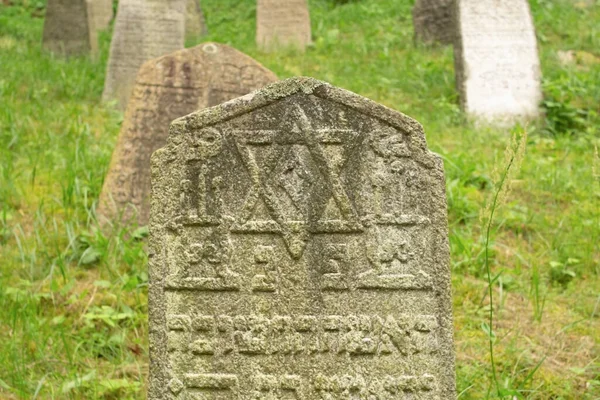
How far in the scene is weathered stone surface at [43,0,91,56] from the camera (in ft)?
32.2

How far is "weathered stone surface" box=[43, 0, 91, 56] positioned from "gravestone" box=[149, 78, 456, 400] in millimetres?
7338

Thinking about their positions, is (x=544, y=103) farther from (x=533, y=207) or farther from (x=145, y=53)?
(x=145, y=53)

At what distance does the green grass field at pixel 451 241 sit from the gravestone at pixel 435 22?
127 cm

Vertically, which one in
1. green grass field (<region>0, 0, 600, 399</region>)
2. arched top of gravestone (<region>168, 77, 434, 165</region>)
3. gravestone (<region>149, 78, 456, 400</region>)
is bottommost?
green grass field (<region>0, 0, 600, 399</region>)

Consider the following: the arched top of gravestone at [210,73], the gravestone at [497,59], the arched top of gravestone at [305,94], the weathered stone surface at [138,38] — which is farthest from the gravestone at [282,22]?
the arched top of gravestone at [305,94]

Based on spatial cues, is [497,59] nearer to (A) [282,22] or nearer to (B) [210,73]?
(B) [210,73]

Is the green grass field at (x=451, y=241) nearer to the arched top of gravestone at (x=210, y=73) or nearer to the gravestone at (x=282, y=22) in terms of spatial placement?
the arched top of gravestone at (x=210, y=73)

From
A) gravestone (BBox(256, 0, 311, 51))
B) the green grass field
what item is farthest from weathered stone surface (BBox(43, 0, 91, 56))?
gravestone (BBox(256, 0, 311, 51))

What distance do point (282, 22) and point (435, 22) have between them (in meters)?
1.70

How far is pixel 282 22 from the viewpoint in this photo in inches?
407

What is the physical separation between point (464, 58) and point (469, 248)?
3157 mm

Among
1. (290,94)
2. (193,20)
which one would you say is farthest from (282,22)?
(290,94)

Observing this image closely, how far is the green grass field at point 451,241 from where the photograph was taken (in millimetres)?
3891

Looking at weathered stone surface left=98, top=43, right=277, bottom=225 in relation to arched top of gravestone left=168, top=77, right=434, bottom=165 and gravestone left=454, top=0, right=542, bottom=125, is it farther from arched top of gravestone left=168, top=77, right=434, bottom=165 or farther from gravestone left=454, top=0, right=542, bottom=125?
gravestone left=454, top=0, right=542, bottom=125
